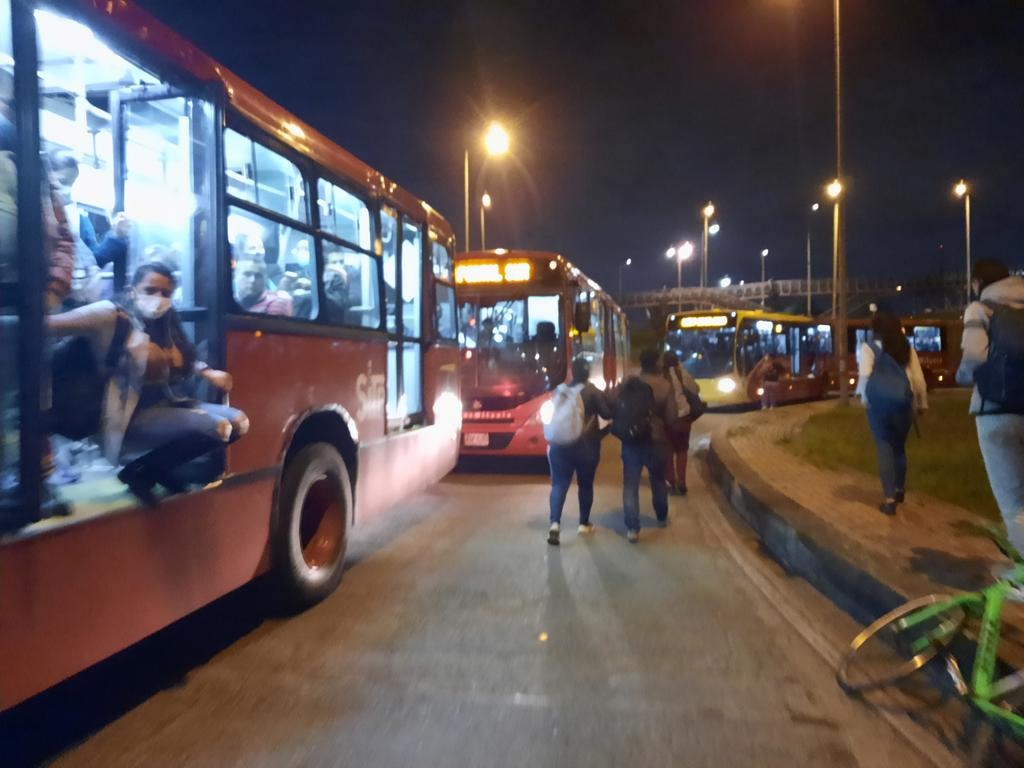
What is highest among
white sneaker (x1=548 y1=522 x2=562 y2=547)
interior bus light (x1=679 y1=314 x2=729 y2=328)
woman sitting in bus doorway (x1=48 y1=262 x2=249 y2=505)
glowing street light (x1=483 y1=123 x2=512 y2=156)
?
glowing street light (x1=483 y1=123 x2=512 y2=156)

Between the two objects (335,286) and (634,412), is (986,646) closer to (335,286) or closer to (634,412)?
(634,412)

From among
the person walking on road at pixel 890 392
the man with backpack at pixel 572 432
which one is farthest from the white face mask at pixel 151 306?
the person walking on road at pixel 890 392

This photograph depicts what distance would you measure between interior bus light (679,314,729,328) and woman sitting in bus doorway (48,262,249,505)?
23.4m

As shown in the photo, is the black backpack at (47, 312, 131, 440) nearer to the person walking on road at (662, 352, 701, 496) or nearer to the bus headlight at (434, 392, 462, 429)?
the bus headlight at (434, 392, 462, 429)

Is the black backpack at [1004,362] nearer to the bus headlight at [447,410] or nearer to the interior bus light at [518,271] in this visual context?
the bus headlight at [447,410]

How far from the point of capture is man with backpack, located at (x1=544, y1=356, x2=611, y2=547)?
27.9ft

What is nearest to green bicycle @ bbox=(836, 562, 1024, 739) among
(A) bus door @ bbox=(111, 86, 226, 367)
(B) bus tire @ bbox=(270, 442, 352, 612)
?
(B) bus tire @ bbox=(270, 442, 352, 612)

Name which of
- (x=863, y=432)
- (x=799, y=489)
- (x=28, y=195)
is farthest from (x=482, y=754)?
(x=863, y=432)

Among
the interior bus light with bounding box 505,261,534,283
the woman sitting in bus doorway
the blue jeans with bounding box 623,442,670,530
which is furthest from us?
the interior bus light with bounding box 505,261,534,283

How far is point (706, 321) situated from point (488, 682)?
75.8 ft

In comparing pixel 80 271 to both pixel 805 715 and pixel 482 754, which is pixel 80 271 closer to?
pixel 482 754

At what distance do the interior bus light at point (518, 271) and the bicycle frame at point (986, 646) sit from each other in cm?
958

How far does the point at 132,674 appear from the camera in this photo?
5.30 m

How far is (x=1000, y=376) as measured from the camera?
19.1ft
